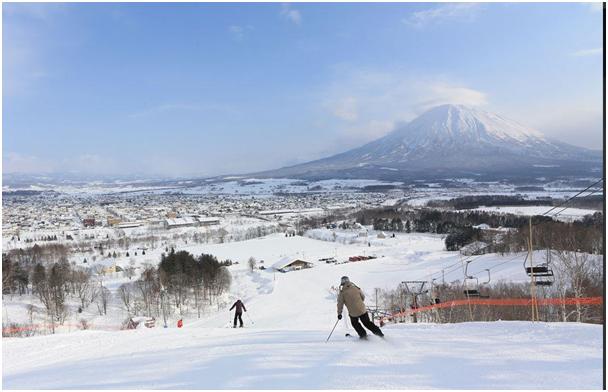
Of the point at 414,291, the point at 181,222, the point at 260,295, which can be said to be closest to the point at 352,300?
the point at 414,291

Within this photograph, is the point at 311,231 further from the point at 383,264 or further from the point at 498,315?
the point at 498,315

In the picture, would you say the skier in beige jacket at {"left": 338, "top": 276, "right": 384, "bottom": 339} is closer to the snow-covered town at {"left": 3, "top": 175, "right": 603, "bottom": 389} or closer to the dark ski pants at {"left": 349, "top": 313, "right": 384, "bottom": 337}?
the dark ski pants at {"left": 349, "top": 313, "right": 384, "bottom": 337}

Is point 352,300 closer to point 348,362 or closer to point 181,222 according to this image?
point 348,362

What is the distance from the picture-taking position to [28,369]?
21.0 feet

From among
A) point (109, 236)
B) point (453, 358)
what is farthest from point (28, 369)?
point (109, 236)

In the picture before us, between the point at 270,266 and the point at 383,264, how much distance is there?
1218cm

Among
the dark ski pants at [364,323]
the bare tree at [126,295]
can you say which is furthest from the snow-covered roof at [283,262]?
the dark ski pants at [364,323]

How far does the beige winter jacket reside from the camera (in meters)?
5.83

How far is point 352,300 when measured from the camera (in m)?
5.86

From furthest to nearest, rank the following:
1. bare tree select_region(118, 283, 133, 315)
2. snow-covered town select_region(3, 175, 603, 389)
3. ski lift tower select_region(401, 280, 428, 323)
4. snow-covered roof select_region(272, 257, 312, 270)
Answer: snow-covered roof select_region(272, 257, 312, 270) → bare tree select_region(118, 283, 133, 315) → ski lift tower select_region(401, 280, 428, 323) → snow-covered town select_region(3, 175, 603, 389)

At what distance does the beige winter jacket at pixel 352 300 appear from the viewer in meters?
5.83

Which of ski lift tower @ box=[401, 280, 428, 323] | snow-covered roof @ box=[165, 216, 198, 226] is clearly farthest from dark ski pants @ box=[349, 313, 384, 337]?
snow-covered roof @ box=[165, 216, 198, 226]

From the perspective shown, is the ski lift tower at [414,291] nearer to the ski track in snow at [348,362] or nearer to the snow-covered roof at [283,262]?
the ski track in snow at [348,362]

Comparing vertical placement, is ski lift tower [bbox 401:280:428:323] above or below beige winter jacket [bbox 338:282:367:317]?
below
